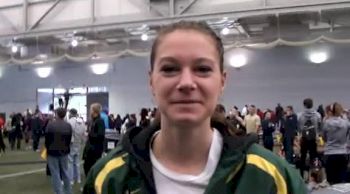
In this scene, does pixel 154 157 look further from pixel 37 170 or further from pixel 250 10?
pixel 250 10

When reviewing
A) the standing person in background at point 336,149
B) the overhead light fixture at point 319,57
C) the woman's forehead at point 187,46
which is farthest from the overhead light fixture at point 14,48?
the woman's forehead at point 187,46

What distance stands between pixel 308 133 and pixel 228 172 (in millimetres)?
6496

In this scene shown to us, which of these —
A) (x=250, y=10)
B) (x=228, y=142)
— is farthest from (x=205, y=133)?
(x=250, y=10)

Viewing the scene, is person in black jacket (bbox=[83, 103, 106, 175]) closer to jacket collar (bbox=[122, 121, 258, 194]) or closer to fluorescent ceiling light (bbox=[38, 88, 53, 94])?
jacket collar (bbox=[122, 121, 258, 194])

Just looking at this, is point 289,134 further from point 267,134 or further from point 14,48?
point 14,48

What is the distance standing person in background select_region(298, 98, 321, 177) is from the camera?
24.0 feet

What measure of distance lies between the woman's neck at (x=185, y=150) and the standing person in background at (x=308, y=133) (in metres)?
6.40

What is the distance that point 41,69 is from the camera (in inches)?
821

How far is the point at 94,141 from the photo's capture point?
6777mm

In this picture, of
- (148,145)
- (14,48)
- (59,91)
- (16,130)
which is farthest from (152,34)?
(148,145)

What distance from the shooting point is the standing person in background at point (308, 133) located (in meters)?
7.31

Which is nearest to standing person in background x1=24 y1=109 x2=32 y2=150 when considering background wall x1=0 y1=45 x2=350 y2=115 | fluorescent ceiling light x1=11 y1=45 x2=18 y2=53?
fluorescent ceiling light x1=11 y1=45 x2=18 y2=53

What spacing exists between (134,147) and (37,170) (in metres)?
8.70

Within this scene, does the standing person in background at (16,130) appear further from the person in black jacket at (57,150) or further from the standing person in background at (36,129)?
the person in black jacket at (57,150)
